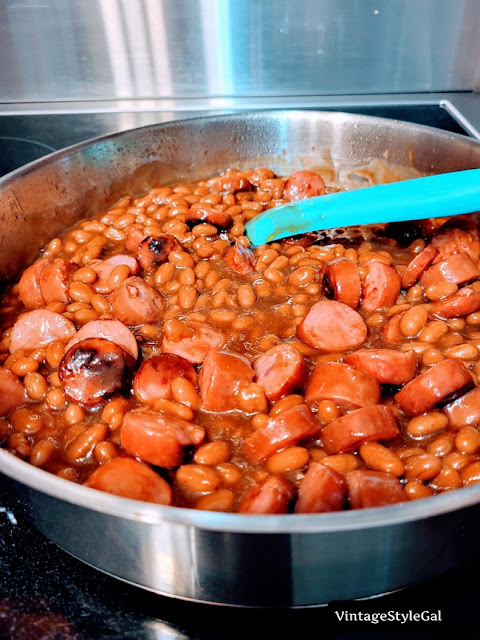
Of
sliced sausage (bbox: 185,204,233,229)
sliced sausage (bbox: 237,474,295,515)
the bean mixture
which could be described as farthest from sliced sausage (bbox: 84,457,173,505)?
sliced sausage (bbox: 185,204,233,229)

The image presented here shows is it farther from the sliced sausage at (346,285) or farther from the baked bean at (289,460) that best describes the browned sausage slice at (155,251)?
the baked bean at (289,460)

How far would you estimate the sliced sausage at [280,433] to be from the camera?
3.13 feet

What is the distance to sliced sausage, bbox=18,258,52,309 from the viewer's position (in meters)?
1.39

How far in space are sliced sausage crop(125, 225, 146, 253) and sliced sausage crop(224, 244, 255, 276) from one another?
9.5 inches

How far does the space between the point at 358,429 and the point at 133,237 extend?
2.83 ft

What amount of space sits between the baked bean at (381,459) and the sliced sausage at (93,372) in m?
0.47

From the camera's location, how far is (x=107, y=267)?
1.44 metres

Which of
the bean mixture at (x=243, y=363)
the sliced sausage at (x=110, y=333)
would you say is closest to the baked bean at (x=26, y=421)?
the bean mixture at (x=243, y=363)

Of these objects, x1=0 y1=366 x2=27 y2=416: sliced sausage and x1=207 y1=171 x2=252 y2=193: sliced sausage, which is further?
x1=207 y1=171 x2=252 y2=193: sliced sausage

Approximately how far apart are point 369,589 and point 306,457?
0.22 m

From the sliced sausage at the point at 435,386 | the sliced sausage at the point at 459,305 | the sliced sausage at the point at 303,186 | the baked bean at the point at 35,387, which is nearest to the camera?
the sliced sausage at the point at 435,386

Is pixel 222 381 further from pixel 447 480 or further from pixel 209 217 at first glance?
pixel 209 217

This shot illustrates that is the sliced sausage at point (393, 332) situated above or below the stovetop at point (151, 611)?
above

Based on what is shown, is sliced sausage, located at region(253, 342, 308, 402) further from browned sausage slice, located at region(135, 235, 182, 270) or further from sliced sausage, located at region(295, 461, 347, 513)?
browned sausage slice, located at region(135, 235, 182, 270)
